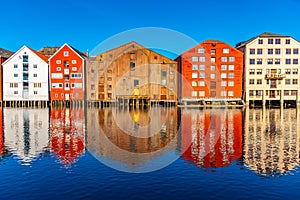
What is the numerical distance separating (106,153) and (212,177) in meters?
9.95

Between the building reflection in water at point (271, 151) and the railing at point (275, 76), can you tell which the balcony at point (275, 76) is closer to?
the railing at point (275, 76)

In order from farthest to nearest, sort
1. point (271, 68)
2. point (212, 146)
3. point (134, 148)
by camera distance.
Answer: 1. point (271, 68)
2. point (212, 146)
3. point (134, 148)

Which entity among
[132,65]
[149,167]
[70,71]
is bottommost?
[149,167]

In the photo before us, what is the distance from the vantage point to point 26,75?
88188mm

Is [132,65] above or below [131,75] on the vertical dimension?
above

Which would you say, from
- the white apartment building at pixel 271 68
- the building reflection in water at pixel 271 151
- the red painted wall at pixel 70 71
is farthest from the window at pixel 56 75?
the building reflection in water at pixel 271 151

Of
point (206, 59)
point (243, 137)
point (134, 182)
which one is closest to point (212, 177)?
point (134, 182)

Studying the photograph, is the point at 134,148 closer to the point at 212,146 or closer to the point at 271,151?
the point at 212,146

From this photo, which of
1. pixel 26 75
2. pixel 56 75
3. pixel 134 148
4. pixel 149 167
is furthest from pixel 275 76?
pixel 26 75

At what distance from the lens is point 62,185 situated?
14.9 m

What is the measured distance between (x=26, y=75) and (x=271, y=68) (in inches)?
3294

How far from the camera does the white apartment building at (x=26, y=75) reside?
8744 centimetres

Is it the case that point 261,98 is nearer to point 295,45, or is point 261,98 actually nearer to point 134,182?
point 295,45

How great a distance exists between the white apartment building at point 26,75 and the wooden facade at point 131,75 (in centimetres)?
1550
